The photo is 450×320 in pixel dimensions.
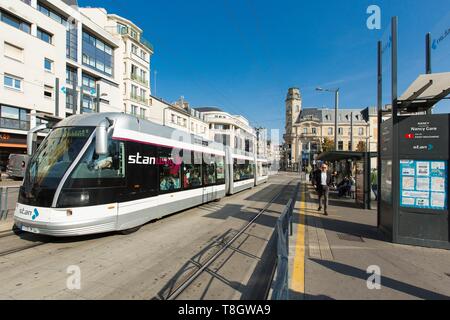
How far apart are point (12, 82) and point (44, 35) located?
6.47m

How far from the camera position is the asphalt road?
3.60m

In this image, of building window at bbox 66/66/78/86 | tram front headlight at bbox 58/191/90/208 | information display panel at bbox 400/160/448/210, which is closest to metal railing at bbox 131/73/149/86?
building window at bbox 66/66/78/86

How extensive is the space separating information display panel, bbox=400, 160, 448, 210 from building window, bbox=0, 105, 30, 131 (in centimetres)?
2774

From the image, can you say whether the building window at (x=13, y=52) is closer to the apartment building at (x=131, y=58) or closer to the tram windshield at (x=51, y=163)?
the apartment building at (x=131, y=58)

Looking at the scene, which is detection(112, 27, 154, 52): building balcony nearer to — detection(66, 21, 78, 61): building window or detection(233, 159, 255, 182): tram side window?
detection(66, 21, 78, 61): building window

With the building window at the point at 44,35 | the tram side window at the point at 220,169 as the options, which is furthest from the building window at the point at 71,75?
the tram side window at the point at 220,169

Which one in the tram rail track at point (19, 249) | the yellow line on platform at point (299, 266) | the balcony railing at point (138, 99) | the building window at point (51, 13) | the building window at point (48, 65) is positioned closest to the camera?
the yellow line on platform at point (299, 266)

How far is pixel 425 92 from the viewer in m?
5.87

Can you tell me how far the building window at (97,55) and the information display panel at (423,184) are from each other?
34.2 m

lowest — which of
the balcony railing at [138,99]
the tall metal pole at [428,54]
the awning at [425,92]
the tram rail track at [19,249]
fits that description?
the tram rail track at [19,249]

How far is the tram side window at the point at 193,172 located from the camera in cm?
913
